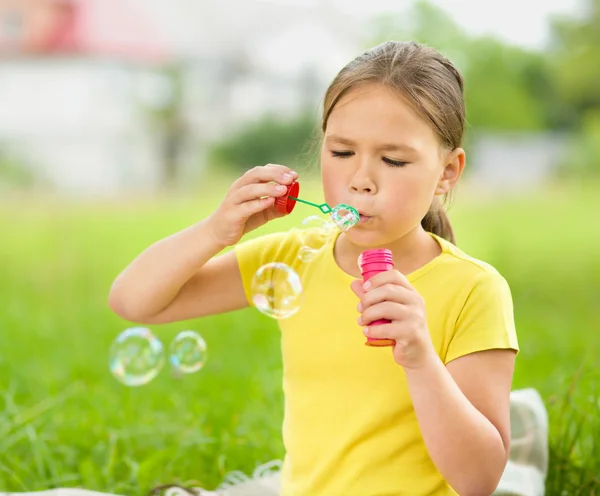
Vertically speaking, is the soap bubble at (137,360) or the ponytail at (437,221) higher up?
the ponytail at (437,221)

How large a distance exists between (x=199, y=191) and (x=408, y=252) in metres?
12.7

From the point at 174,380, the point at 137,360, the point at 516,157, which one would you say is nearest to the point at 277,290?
the point at 137,360

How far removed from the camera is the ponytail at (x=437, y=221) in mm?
2021

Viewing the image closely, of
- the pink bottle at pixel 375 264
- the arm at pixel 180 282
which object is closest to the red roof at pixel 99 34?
the arm at pixel 180 282

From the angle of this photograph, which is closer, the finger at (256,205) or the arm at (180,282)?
the finger at (256,205)

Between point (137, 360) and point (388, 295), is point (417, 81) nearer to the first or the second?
point (388, 295)

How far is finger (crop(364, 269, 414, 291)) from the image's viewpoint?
1446 mm

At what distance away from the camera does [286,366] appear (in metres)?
1.92

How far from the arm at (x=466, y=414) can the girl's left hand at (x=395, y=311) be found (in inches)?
2.5

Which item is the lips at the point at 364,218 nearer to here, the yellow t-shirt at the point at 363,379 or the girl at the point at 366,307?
the girl at the point at 366,307

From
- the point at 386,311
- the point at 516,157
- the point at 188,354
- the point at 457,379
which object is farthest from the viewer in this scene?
the point at 516,157

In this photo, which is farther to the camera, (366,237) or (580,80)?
(580,80)

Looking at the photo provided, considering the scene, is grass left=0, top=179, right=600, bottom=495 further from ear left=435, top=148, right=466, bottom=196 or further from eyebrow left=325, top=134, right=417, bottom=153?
eyebrow left=325, top=134, right=417, bottom=153

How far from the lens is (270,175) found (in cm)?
178
